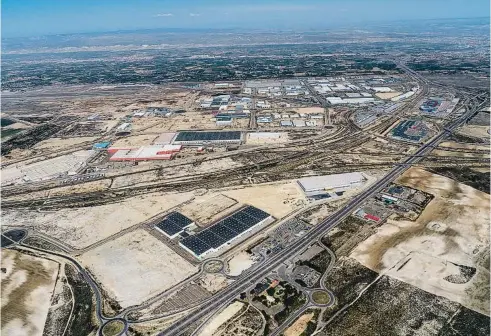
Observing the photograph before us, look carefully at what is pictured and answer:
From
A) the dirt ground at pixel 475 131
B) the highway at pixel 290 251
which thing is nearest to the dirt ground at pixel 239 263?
the highway at pixel 290 251

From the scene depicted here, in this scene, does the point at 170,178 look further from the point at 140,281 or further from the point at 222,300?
the point at 222,300

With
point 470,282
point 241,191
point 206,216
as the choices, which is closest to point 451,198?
point 470,282

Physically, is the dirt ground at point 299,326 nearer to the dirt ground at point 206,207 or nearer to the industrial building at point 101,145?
the dirt ground at point 206,207

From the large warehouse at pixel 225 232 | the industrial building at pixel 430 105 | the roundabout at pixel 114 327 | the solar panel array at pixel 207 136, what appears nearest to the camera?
the roundabout at pixel 114 327

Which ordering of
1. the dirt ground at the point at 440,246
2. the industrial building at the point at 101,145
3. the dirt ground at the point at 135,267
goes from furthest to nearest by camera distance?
the industrial building at the point at 101,145, the dirt ground at the point at 135,267, the dirt ground at the point at 440,246

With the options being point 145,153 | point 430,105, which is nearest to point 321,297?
point 145,153

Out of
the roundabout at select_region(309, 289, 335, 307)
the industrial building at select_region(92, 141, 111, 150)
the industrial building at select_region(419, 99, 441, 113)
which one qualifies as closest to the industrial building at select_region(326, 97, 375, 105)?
the industrial building at select_region(419, 99, 441, 113)
